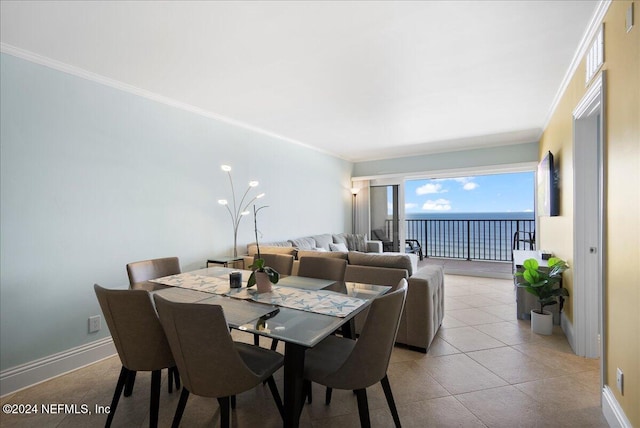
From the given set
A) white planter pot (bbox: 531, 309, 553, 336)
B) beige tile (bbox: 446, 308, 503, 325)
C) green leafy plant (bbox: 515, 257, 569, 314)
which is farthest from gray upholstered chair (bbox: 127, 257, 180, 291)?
white planter pot (bbox: 531, 309, 553, 336)

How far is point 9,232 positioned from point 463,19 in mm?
3563

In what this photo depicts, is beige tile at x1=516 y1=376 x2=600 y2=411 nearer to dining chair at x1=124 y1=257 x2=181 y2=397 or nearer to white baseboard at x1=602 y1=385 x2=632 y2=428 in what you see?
white baseboard at x1=602 y1=385 x2=632 y2=428

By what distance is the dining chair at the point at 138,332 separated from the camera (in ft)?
5.31

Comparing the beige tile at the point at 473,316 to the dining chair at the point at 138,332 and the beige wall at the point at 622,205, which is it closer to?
the beige wall at the point at 622,205

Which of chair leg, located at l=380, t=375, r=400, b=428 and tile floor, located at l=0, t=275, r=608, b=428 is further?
tile floor, located at l=0, t=275, r=608, b=428

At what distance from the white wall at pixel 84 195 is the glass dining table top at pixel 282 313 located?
3.49ft

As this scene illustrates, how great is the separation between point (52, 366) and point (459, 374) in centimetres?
323

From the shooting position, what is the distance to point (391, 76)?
2.81 m

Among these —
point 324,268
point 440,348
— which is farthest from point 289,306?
point 440,348

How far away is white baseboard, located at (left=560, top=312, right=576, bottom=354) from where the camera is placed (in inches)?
109

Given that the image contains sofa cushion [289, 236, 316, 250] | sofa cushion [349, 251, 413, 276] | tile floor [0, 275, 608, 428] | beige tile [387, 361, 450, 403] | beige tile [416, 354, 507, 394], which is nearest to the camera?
tile floor [0, 275, 608, 428]

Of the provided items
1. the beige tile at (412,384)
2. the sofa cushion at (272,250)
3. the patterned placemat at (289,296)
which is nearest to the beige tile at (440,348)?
the beige tile at (412,384)

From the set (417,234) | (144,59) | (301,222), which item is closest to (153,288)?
(144,59)

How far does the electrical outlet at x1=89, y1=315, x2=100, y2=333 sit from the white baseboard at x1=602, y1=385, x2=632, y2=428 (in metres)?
3.79
